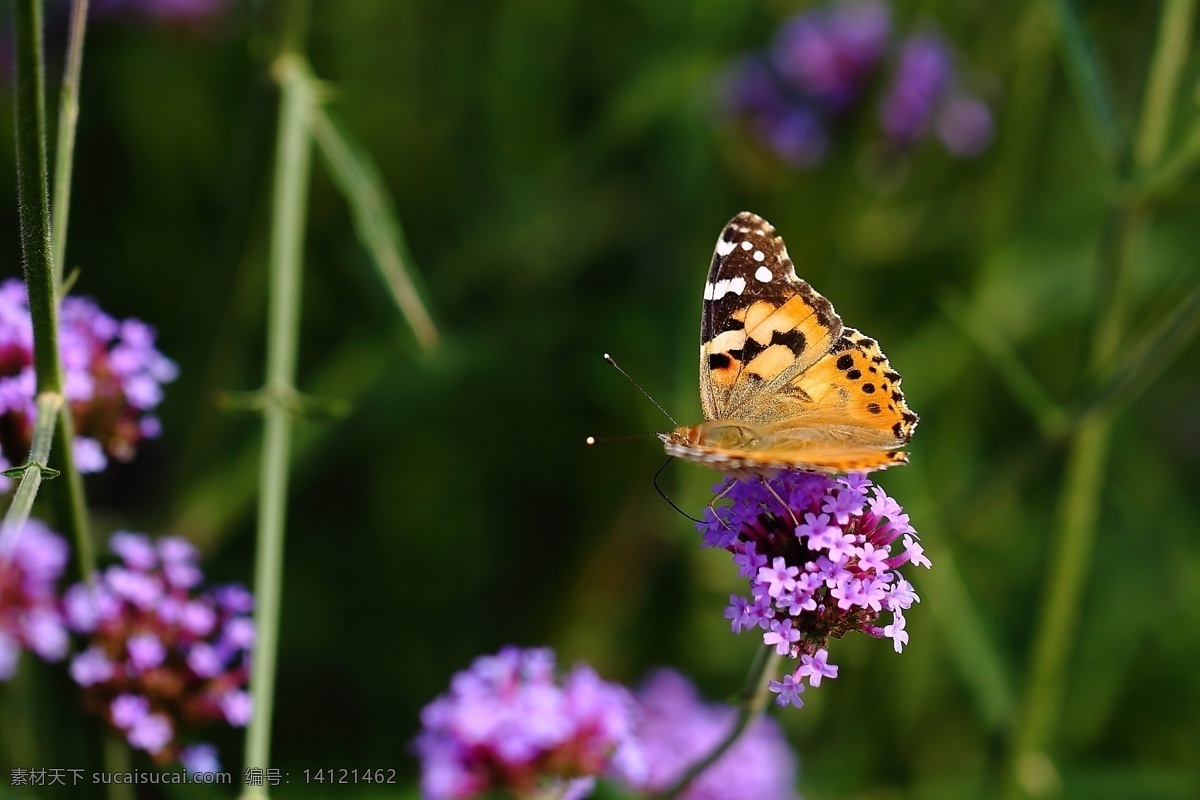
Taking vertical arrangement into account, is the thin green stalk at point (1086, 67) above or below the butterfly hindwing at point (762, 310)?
above

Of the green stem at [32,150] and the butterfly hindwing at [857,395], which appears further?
the butterfly hindwing at [857,395]

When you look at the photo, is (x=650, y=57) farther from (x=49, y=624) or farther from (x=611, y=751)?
(x=49, y=624)

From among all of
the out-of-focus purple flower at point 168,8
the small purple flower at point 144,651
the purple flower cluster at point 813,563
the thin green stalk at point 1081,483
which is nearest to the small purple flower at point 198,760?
the small purple flower at point 144,651

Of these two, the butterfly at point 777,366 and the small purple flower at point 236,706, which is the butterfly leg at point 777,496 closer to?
the butterfly at point 777,366

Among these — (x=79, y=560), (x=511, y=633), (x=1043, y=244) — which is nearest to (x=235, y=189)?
(x=79, y=560)

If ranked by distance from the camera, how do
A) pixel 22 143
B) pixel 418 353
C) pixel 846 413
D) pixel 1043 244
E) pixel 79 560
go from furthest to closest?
pixel 1043 244 → pixel 418 353 → pixel 846 413 → pixel 79 560 → pixel 22 143

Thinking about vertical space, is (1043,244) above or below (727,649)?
above

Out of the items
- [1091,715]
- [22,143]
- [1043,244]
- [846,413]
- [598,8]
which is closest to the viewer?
[22,143]
